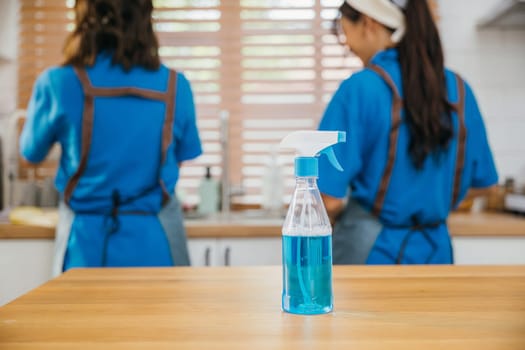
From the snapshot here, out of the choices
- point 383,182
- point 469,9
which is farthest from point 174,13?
point 383,182

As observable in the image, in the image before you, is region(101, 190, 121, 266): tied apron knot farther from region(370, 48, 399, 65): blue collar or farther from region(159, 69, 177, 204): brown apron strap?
region(370, 48, 399, 65): blue collar

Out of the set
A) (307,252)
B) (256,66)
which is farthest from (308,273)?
(256,66)

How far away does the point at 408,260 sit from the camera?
4.91 feet

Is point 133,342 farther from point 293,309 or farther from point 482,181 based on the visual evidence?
point 482,181

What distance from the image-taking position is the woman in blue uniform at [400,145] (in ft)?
4.71

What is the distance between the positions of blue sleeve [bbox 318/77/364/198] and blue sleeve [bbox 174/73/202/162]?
1.27 feet

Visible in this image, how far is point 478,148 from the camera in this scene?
1553 mm

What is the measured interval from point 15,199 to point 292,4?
4.67ft

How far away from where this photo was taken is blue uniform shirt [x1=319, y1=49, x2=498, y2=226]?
1436 millimetres

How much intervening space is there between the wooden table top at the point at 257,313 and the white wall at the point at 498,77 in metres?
1.83

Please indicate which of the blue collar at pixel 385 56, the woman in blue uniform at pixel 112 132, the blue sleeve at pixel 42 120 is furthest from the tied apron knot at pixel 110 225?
the blue collar at pixel 385 56

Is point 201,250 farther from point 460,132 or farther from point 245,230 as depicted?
point 460,132

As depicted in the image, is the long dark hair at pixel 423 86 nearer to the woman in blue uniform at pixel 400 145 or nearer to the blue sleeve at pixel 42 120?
the woman in blue uniform at pixel 400 145

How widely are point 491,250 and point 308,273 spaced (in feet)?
4.95
